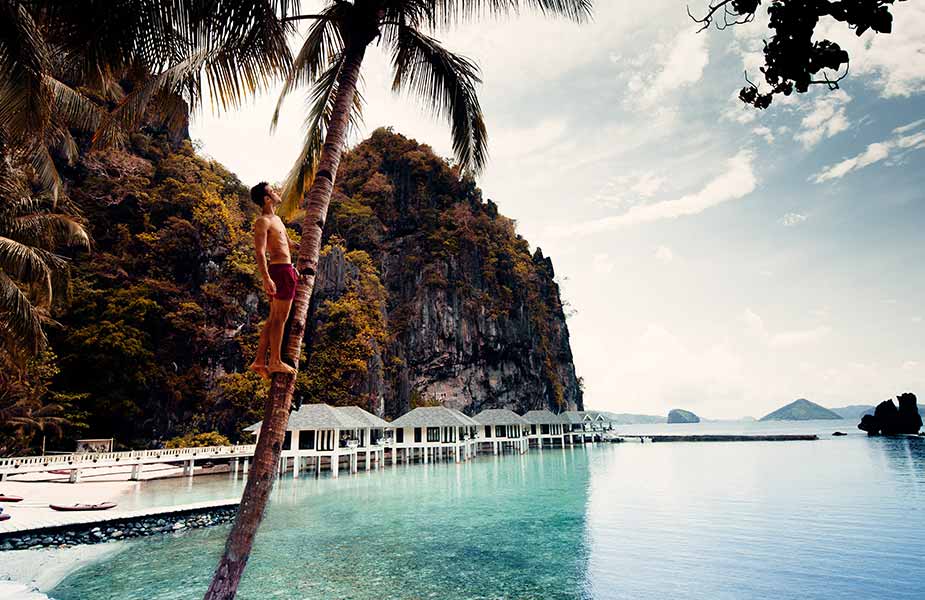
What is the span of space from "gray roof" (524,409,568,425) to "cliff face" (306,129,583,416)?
295 cm

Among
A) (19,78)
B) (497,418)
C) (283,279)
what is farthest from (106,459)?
(497,418)

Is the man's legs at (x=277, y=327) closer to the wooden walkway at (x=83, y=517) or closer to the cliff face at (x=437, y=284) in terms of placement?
the wooden walkway at (x=83, y=517)

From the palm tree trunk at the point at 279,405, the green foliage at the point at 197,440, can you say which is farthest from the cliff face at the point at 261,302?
the palm tree trunk at the point at 279,405

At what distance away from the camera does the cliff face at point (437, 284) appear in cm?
4141

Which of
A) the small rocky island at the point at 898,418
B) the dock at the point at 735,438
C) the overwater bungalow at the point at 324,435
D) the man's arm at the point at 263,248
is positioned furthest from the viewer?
the small rocky island at the point at 898,418

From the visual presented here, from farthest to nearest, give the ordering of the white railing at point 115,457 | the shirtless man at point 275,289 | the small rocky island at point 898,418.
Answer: the small rocky island at point 898,418
the white railing at point 115,457
the shirtless man at point 275,289

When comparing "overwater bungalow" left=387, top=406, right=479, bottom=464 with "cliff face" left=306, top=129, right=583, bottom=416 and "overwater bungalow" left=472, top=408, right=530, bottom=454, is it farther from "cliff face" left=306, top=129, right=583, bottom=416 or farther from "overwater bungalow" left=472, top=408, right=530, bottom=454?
"cliff face" left=306, top=129, right=583, bottom=416

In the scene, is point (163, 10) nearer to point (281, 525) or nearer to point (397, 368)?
Result: point (281, 525)

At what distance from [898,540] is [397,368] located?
30219 millimetres

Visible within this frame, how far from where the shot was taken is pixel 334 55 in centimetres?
606

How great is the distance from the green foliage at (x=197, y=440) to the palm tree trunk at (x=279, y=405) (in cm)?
2357

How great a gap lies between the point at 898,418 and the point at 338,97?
75.1 meters

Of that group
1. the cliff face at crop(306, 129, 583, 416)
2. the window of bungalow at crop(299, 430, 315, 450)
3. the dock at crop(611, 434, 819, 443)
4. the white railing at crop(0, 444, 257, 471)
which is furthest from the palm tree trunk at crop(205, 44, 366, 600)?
the dock at crop(611, 434, 819, 443)

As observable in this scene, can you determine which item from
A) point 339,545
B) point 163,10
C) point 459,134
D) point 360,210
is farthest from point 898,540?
point 360,210
